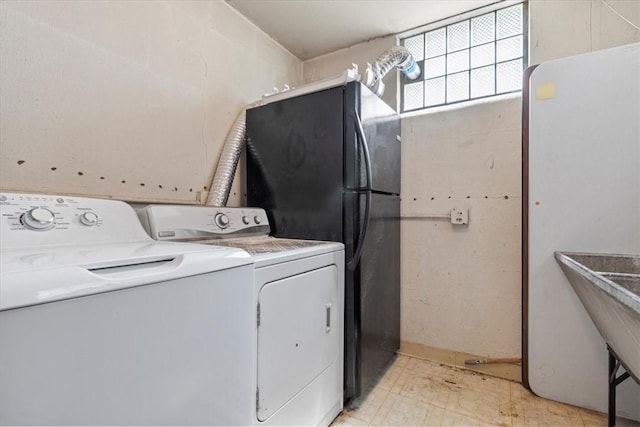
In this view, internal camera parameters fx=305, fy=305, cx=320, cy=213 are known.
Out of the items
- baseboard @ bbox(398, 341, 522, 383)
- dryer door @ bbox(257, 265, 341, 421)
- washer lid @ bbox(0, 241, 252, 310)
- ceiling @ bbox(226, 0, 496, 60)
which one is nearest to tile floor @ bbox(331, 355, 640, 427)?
baseboard @ bbox(398, 341, 522, 383)

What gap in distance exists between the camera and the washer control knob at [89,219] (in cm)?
110

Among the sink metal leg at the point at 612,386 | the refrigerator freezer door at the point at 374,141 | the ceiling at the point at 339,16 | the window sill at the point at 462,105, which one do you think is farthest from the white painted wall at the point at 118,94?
the sink metal leg at the point at 612,386

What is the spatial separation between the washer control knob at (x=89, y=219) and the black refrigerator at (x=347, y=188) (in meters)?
0.95

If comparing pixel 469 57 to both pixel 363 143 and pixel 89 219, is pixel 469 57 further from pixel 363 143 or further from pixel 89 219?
pixel 89 219

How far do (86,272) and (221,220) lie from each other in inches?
37.9

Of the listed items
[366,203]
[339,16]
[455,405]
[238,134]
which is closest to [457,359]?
[455,405]

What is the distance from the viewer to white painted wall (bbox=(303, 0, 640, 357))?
1.85 metres

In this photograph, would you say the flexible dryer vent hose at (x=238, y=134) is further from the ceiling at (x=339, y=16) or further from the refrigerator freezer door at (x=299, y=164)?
the ceiling at (x=339, y=16)

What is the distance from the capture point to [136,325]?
2.26 feet

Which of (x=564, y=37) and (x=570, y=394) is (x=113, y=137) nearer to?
(x=564, y=37)

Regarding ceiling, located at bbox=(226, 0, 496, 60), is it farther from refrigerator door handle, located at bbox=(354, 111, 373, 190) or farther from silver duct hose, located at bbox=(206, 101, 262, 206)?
refrigerator door handle, located at bbox=(354, 111, 373, 190)

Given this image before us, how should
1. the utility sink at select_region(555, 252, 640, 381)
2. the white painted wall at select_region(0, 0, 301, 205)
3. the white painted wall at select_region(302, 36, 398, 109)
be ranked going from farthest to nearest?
1. the white painted wall at select_region(302, 36, 398, 109)
2. the white painted wall at select_region(0, 0, 301, 205)
3. the utility sink at select_region(555, 252, 640, 381)

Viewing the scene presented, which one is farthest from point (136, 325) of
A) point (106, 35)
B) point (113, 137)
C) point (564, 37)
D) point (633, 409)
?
point (564, 37)

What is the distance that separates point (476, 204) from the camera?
205cm
